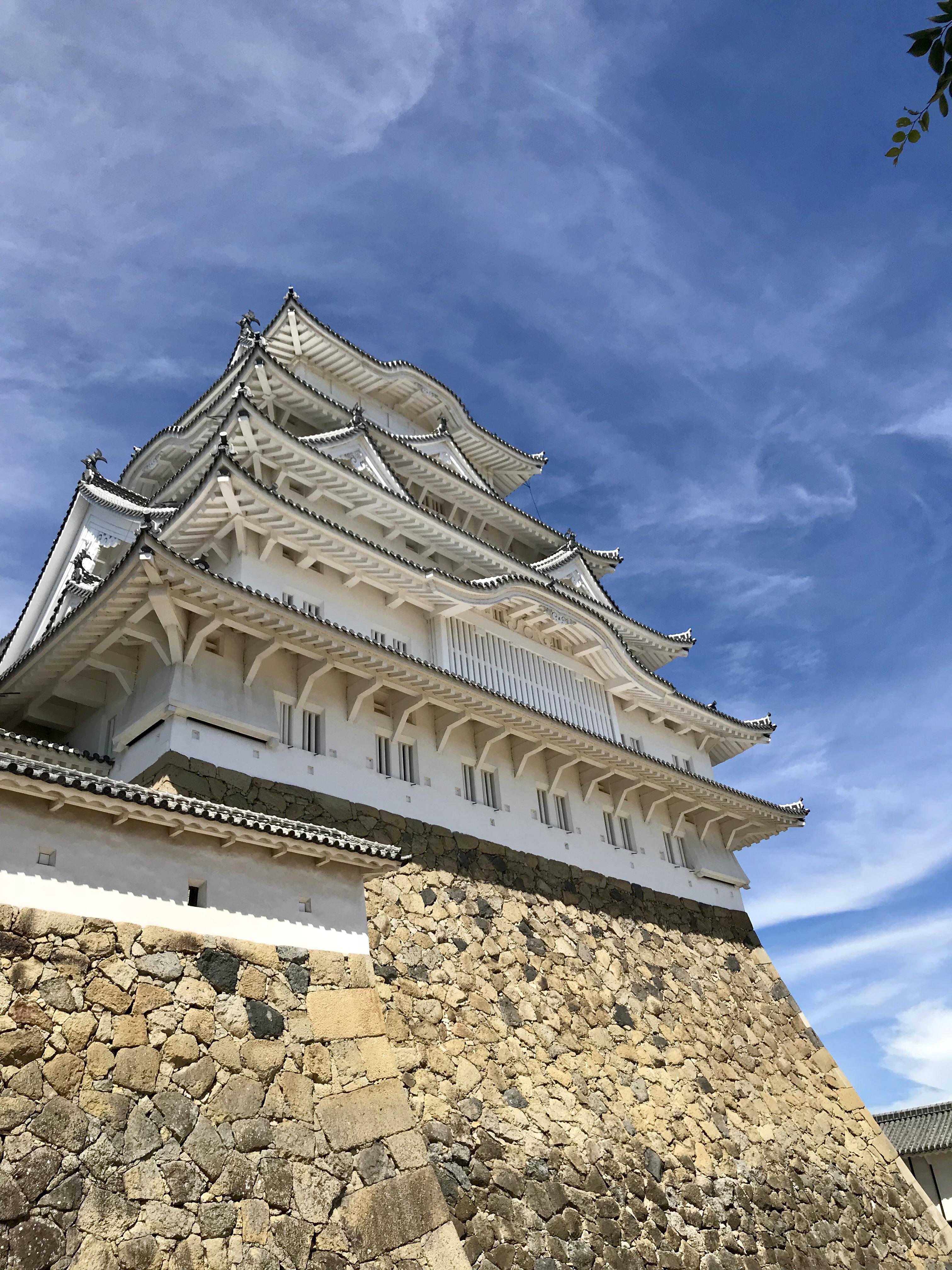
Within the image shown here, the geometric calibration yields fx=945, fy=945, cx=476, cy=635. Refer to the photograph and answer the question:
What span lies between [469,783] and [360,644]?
3.39 m

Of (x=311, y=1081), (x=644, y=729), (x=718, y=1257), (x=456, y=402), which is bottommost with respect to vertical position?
(x=718, y=1257)

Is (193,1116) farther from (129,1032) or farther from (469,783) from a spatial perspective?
(469,783)

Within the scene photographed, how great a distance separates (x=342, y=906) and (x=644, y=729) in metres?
12.0

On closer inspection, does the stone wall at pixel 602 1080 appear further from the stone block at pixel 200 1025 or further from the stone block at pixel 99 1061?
the stone block at pixel 99 1061

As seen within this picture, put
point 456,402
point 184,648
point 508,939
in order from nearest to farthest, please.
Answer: point 184,648, point 508,939, point 456,402

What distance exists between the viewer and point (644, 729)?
20.3 m

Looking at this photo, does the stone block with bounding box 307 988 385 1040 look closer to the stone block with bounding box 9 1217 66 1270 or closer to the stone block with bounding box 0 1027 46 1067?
the stone block with bounding box 0 1027 46 1067

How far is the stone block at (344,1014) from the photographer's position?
8406 mm

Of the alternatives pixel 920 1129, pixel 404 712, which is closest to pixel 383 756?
pixel 404 712

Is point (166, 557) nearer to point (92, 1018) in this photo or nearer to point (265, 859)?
point (265, 859)

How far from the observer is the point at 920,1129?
26.1 meters

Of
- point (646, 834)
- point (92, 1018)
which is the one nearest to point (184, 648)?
point (92, 1018)

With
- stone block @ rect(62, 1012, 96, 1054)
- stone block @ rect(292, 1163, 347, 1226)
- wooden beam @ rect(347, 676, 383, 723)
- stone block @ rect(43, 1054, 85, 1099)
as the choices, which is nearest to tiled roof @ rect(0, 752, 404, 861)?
stone block @ rect(62, 1012, 96, 1054)

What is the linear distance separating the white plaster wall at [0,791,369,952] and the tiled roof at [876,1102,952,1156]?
2065 cm
